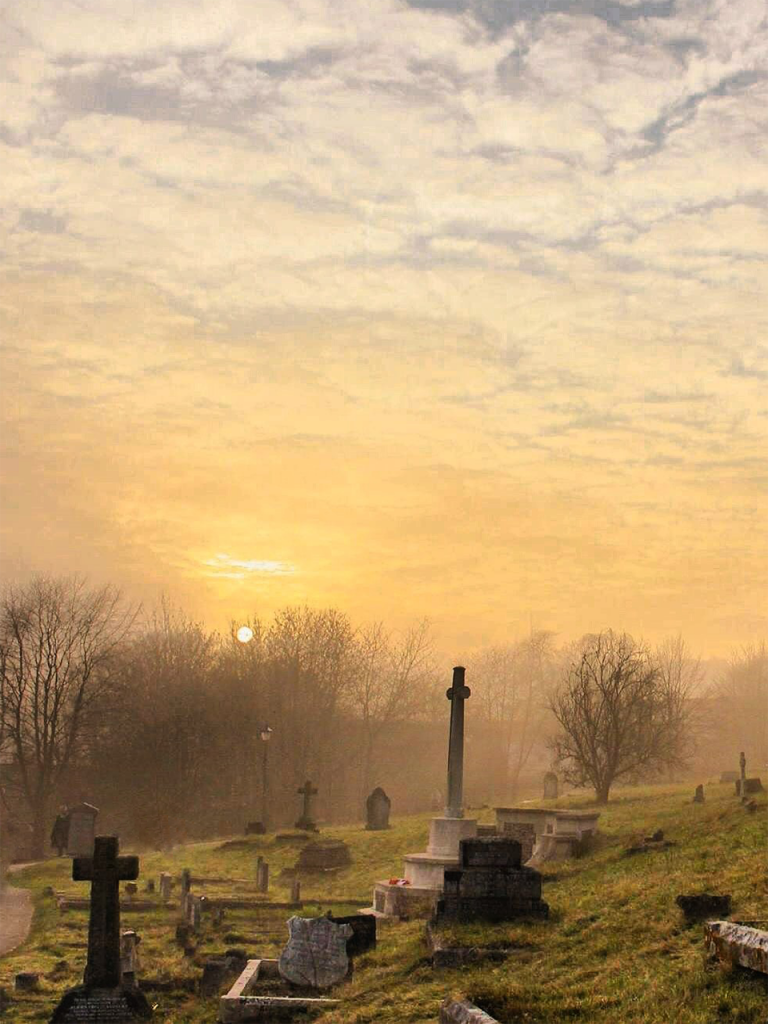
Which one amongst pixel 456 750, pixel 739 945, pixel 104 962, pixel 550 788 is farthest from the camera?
pixel 550 788

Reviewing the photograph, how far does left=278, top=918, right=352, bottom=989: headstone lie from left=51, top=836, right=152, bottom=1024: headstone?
70.0 inches

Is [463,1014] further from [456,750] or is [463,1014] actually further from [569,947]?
[456,750]

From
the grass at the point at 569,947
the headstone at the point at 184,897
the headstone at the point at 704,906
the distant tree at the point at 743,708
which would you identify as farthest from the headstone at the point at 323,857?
the distant tree at the point at 743,708

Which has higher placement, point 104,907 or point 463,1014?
point 463,1014

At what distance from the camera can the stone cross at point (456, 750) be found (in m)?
24.5

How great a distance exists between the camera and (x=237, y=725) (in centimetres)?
6050

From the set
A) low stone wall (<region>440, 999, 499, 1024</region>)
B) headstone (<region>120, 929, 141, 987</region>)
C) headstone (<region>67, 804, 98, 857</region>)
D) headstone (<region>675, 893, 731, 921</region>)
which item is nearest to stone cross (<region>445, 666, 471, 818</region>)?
headstone (<region>120, 929, 141, 987</region>)

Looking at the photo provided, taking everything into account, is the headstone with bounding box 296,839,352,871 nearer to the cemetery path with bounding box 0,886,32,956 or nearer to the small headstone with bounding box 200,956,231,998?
the cemetery path with bounding box 0,886,32,956

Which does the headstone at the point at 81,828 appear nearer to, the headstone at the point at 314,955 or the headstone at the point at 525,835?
the headstone at the point at 525,835

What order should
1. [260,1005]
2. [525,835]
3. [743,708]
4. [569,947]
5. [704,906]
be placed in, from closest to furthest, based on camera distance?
[704,906], [260,1005], [569,947], [525,835], [743,708]

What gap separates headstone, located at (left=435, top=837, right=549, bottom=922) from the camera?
47.8ft

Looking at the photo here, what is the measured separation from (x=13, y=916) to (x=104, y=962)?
1516cm

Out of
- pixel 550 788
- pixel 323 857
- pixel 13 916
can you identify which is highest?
pixel 550 788

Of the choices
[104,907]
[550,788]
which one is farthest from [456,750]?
[550,788]
